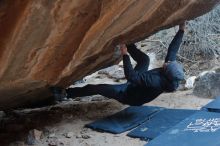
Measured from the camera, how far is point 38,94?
4625 mm

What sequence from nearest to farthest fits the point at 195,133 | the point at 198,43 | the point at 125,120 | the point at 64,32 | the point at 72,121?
1. the point at 64,32
2. the point at 195,133
3. the point at 125,120
4. the point at 72,121
5. the point at 198,43

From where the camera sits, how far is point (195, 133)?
375 centimetres

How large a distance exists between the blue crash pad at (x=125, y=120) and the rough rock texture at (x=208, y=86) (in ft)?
2.28

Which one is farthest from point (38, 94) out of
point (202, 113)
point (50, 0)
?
point (50, 0)

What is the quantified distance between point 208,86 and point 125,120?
1.31m

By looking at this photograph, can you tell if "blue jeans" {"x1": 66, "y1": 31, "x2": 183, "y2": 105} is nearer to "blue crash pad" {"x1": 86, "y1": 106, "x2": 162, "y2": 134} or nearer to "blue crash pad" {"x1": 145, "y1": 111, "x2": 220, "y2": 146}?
"blue crash pad" {"x1": 86, "y1": 106, "x2": 162, "y2": 134}

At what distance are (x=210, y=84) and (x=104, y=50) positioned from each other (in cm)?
202

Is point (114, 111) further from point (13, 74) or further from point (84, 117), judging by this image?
point (13, 74)

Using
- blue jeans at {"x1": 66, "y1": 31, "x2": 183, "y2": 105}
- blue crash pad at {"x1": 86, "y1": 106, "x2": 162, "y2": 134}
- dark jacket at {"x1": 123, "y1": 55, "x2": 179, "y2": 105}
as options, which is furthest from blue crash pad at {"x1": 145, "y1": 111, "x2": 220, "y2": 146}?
blue jeans at {"x1": 66, "y1": 31, "x2": 183, "y2": 105}

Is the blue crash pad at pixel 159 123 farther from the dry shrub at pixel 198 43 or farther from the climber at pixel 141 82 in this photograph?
the dry shrub at pixel 198 43

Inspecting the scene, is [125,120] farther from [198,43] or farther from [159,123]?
[198,43]

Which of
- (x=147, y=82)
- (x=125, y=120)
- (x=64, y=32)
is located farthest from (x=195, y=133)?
(x=64, y=32)

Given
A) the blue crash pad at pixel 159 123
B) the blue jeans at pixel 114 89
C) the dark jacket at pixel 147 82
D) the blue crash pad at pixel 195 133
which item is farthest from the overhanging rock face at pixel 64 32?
the blue crash pad at pixel 195 133

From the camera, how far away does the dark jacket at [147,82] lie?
449 cm
